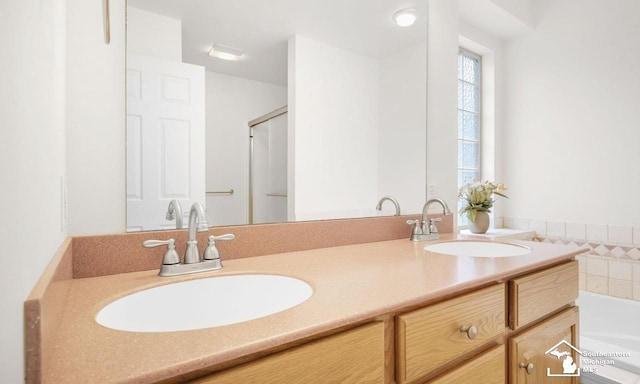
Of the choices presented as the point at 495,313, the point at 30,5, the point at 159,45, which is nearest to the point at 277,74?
the point at 159,45

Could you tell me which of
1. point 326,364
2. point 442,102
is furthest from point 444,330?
point 442,102

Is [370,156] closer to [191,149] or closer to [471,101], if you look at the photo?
[191,149]

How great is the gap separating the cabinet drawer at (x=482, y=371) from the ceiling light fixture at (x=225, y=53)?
1101 millimetres

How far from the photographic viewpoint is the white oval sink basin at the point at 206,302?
737mm

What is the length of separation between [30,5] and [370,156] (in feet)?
4.09

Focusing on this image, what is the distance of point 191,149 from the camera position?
42.5 inches

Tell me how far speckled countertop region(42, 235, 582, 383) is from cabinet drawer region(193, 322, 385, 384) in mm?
31

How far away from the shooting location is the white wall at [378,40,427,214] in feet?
5.13

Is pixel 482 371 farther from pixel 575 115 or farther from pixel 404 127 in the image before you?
pixel 575 115

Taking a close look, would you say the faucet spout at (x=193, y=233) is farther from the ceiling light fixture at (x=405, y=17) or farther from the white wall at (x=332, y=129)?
the ceiling light fixture at (x=405, y=17)

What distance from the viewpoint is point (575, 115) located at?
241cm

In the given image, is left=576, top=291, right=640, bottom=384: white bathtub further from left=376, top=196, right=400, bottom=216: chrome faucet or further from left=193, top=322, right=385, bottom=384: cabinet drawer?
left=193, top=322, right=385, bottom=384: cabinet drawer

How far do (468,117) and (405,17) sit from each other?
1428mm

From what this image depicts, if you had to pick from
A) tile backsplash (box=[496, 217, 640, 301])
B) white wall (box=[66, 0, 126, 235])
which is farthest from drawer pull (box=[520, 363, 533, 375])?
tile backsplash (box=[496, 217, 640, 301])
